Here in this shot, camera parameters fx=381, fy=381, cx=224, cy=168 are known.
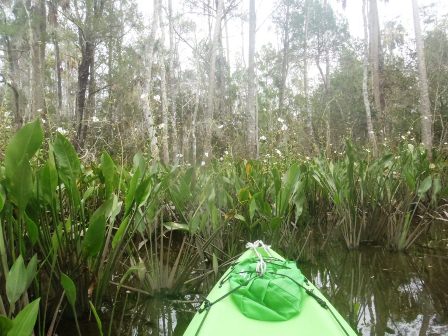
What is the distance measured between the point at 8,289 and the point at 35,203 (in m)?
0.53

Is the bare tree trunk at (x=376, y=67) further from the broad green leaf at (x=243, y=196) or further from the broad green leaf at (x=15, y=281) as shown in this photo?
the broad green leaf at (x=15, y=281)

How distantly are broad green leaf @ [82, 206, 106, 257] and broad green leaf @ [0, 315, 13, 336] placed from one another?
56 cm

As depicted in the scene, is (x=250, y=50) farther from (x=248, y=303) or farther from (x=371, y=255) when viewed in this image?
(x=248, y=303)

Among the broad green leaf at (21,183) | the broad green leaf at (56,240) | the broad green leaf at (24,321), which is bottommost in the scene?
the broad green leaf at (24,321)

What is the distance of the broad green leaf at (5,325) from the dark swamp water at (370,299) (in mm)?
821

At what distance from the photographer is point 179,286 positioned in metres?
2.18

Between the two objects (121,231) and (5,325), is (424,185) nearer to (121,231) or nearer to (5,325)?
(121,231)

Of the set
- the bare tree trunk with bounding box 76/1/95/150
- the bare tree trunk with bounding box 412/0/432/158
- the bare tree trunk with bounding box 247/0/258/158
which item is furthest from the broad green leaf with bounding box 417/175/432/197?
the bare tree trunk with bounding box 76/1/95/150

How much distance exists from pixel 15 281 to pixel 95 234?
40 centimetres

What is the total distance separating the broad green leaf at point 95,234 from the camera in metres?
1.43

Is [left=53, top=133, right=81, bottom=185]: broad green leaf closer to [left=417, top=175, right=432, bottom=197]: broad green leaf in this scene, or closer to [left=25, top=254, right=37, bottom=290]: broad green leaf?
[left=25, top=254, right=37, bottom=290]: broad green leaf

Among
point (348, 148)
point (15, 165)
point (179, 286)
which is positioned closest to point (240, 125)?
point (348, 148)

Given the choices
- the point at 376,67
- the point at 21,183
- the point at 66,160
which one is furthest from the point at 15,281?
the point at 376,67

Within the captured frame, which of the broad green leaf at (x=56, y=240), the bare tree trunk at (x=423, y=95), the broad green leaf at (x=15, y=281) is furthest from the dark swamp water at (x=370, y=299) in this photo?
the bare tree trunk at (x=423, y=95)
